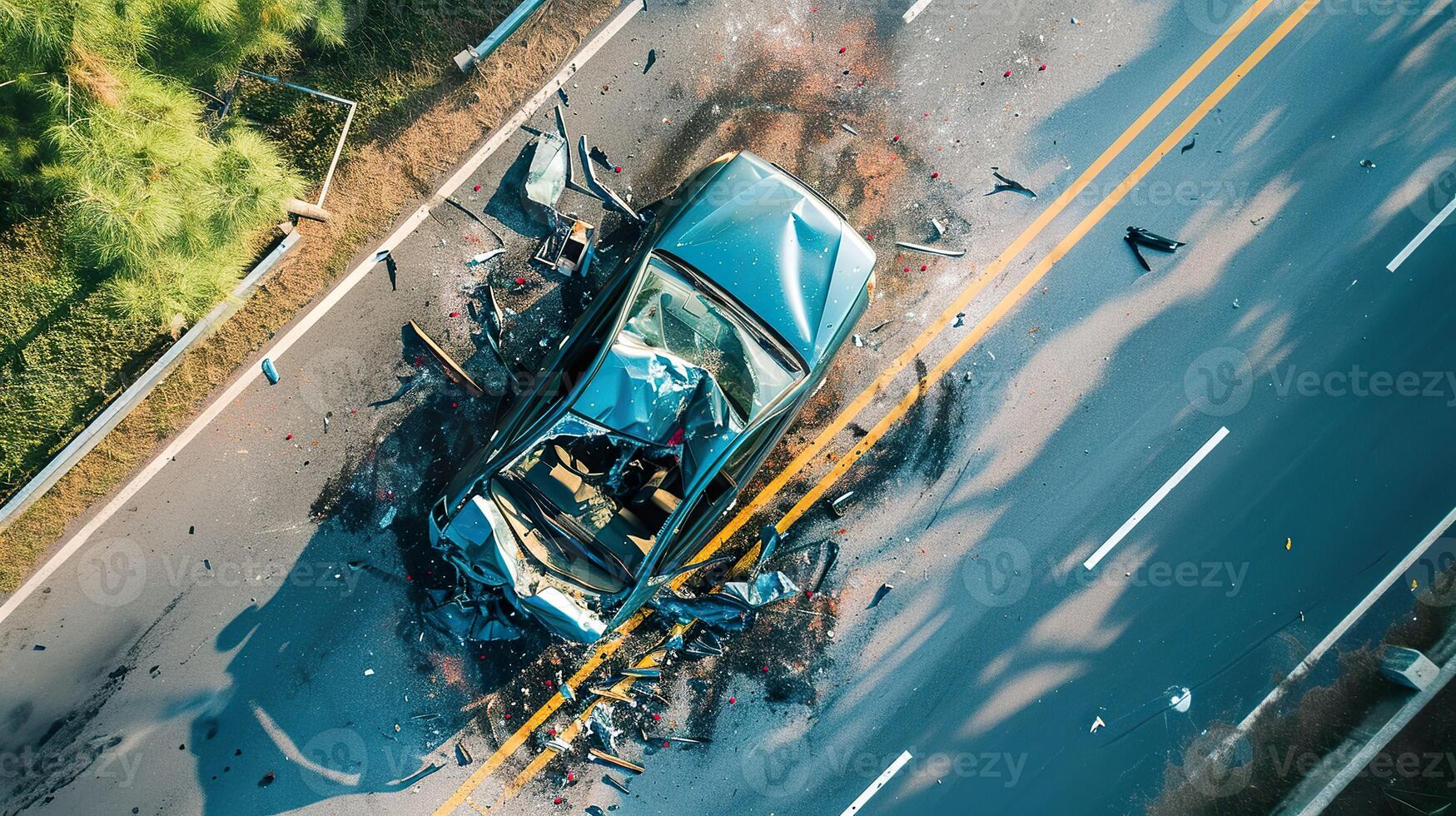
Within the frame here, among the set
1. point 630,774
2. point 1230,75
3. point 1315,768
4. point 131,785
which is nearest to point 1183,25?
point 1230,75

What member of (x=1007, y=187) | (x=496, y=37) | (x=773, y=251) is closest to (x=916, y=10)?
(x=1007, y=187)

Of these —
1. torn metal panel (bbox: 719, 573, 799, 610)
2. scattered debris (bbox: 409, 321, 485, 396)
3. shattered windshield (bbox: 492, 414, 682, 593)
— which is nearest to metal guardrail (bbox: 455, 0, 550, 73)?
scattered debris (bbox: 409, 321, 485, 396)

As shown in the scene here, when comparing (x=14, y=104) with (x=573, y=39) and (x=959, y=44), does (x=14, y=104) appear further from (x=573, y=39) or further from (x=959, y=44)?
(x=959, y=44)

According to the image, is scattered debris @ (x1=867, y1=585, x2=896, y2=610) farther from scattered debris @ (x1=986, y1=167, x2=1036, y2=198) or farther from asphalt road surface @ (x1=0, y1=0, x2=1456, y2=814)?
scattered debris @ (x1=986, y1=167, x2=1036, y2=198)

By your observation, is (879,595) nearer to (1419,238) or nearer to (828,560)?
(828,560)

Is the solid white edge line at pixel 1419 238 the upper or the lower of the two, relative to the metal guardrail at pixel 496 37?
upper

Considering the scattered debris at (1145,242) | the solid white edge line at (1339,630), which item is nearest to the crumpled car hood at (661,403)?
the scattered debris at (1145,242)

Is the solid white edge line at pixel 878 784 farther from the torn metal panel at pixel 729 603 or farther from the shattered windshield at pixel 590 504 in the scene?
the shattered windshield at pixel 590 504
